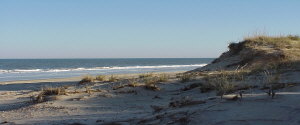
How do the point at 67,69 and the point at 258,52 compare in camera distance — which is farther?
the point at 67,69

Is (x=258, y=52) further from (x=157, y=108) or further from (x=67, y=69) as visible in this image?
(x=67, y=69)

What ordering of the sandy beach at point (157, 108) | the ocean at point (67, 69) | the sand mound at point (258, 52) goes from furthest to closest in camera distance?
the ocean at point (67, 69), the sand mound at point (258, 52), the sandy beach at point (157, 108)

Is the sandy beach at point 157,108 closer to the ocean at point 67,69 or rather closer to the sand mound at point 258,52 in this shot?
the sand mound at point 258,52

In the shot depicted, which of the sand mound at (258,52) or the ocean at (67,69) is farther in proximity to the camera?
the ocean at (67,69)

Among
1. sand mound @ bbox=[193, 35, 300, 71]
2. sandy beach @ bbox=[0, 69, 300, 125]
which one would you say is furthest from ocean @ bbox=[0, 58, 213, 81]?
sandy beach @ bbox=[0, 69, 300, 125]

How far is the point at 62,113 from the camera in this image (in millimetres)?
6262

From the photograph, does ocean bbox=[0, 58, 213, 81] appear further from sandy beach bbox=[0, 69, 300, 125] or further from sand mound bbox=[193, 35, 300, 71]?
sandy beach bbox=[0, 69, 300, 125]

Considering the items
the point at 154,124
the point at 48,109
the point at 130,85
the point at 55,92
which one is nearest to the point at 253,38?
the point at 130,85

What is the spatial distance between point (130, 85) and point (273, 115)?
4911 millimetres

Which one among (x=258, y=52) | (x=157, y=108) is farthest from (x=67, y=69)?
(x=157, y=108)

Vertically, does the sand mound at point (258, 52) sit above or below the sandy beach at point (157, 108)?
above

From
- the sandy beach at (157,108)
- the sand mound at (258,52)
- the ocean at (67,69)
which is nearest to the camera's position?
the sandy beach at (157,108)

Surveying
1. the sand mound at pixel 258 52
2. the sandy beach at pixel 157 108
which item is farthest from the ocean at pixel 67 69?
the sandy beach at pixel 157 108

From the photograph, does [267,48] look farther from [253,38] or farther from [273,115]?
[273,115]
